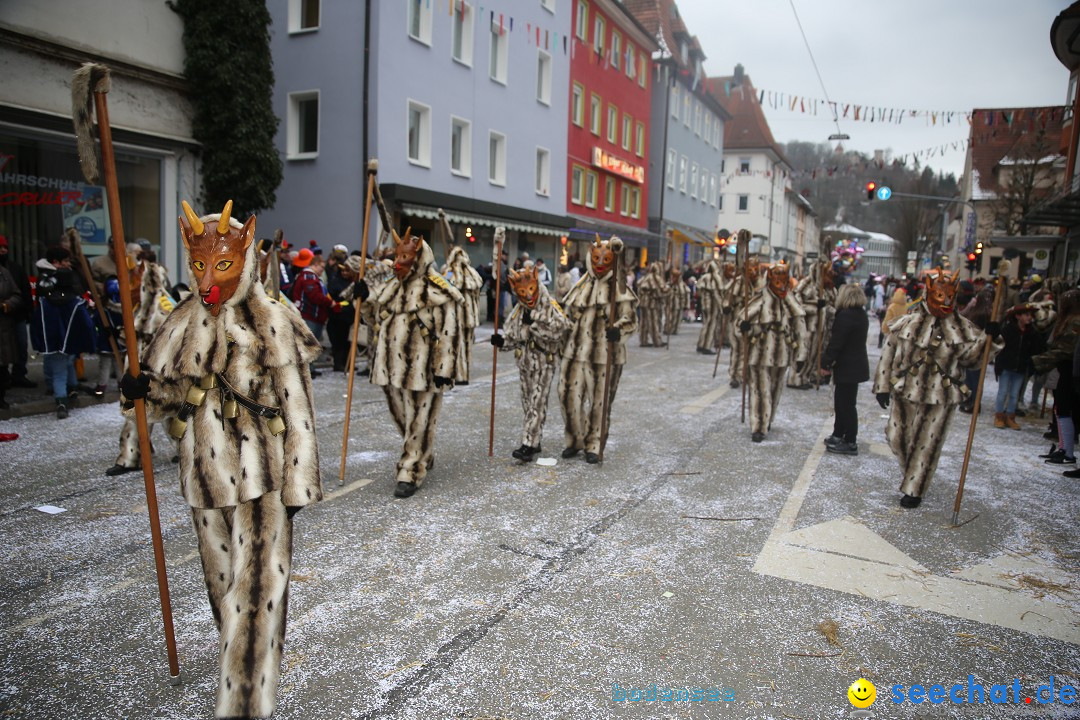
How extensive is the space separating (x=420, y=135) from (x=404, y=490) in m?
16.7

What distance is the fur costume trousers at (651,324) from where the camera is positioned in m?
17.6

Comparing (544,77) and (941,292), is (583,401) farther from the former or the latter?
(544,77)

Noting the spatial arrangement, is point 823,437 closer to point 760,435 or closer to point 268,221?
point 760,435

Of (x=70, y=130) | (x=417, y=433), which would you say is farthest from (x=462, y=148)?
(x=417, y=433)

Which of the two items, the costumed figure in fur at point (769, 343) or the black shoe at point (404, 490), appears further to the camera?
the costumed figure in fur at point (769, 343)

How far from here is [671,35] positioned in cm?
3872

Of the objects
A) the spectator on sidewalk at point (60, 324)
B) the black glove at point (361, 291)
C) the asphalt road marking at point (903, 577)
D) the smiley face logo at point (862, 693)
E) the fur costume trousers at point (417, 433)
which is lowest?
the smiley face logo at point (862, 693)

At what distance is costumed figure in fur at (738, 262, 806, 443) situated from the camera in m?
8.55

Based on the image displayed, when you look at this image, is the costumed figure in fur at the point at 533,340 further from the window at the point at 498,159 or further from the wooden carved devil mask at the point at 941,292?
the window at the point at 498,159

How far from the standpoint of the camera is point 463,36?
71.7 feet

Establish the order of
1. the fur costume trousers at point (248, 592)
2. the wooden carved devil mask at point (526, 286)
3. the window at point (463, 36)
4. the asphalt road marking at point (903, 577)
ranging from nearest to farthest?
the fur costume trousers at point (248, 592) → the asphalt road marking at point (903, 577) → the wooden carved devil mask at point (526, 286) → the window at point (463, 36)

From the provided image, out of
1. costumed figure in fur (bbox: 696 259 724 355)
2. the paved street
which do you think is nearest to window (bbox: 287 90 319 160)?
costumed figure in fur (bbox: 696 259 724 355)

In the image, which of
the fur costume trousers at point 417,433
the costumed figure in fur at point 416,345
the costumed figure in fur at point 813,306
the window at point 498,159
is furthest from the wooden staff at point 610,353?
the window at point 498,159

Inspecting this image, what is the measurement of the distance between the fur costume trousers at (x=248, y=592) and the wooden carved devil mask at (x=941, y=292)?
18.4ft
